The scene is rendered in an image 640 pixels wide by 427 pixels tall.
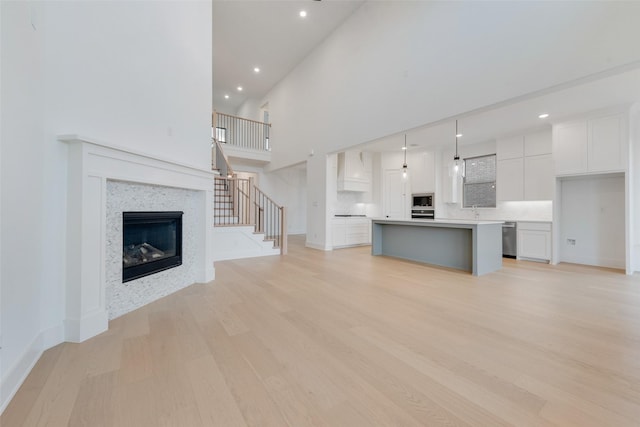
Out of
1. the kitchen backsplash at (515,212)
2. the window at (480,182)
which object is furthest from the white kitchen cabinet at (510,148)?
the kitchen backsplash at (515,212)

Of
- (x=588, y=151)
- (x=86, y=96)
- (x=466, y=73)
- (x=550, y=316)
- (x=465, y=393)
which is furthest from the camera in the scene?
(x=588, y=151)

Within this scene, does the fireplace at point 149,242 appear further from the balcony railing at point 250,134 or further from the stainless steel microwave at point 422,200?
the stainless steel microwave at point 422,200

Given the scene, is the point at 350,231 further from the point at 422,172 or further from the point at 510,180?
the point at 510,180

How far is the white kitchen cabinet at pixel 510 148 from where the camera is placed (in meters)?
5.62

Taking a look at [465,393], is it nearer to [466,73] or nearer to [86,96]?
[86,96]

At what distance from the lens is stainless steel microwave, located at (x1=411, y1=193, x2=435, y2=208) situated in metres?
7.16

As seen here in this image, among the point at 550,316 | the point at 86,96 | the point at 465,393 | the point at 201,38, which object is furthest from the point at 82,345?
the point at 550,316

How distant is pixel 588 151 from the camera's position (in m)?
4.53

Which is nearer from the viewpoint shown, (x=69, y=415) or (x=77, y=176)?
(x=69, y=415)

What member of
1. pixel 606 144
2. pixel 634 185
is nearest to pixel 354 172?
pixel 606 144

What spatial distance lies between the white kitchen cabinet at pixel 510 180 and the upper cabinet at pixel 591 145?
2.37 feet

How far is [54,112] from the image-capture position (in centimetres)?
187

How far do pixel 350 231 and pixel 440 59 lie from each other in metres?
4.44

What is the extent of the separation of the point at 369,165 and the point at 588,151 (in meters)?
4.68
